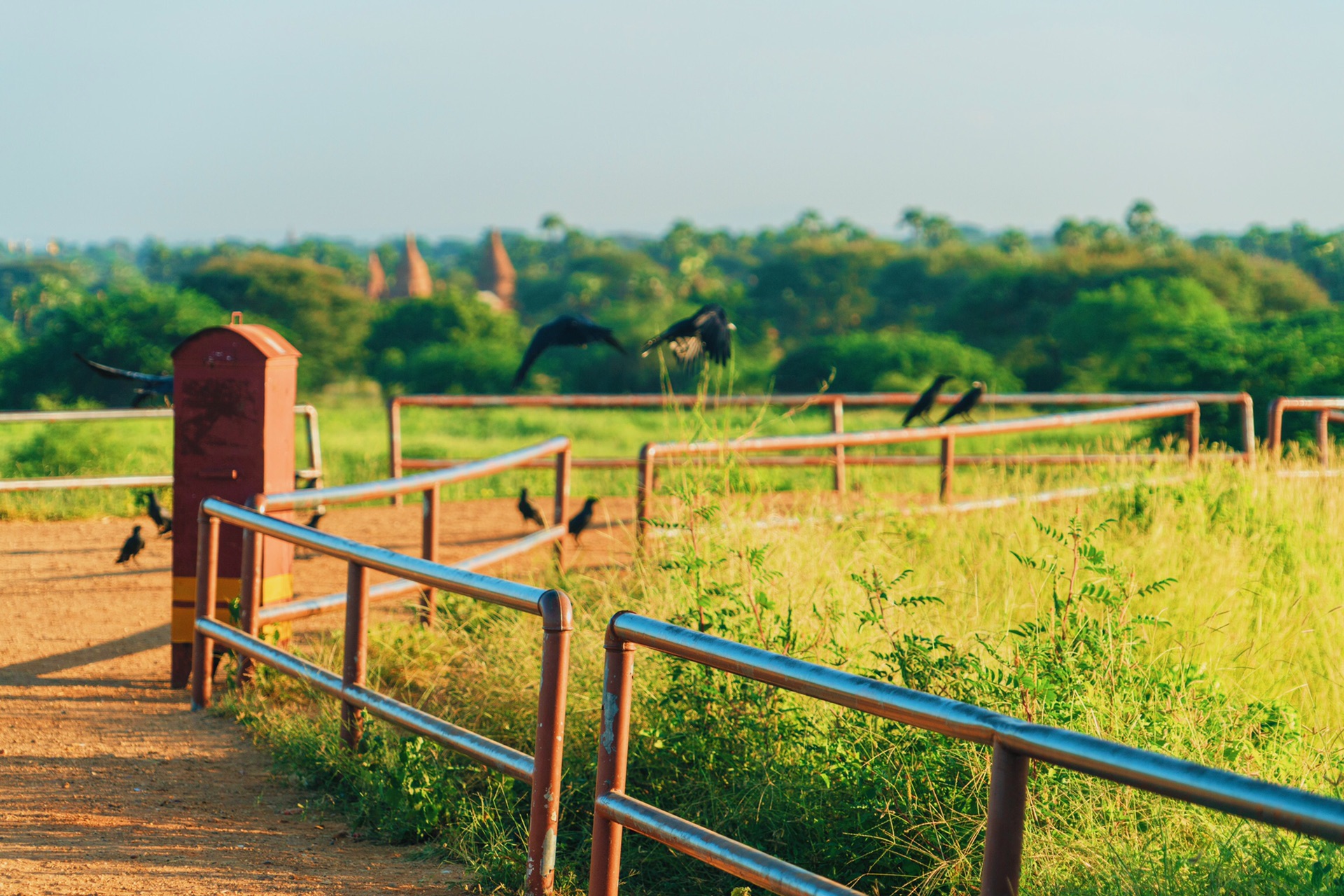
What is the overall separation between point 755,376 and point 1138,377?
17.4 m

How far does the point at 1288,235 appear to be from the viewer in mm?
95812

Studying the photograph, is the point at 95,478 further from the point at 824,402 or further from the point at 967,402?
the point at 967,402

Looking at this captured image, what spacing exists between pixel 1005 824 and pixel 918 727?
1.39 ft

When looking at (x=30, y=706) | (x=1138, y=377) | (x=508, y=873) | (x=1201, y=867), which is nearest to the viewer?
(x=1201, y=867)

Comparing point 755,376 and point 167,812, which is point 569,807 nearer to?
point 167,812

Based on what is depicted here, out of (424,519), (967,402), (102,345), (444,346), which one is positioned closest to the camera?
(424,519)

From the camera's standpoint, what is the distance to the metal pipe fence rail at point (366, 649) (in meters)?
2.83

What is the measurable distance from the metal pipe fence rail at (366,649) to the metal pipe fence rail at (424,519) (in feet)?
0.34

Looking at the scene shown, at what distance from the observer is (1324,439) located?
26.6ft

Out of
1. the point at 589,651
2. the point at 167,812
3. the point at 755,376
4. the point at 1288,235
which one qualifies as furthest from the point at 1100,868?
the point at 1288,235

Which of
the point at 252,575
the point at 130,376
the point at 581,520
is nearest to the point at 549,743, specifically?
the point at 252,575

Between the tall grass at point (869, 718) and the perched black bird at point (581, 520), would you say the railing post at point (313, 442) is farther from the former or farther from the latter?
the tall grass at point (869, 718)

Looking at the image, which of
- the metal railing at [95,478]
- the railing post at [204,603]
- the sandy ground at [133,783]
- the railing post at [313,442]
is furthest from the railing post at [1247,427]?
the railing post at [204,603]

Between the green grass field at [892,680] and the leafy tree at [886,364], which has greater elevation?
the leafy tree at [886,364]
